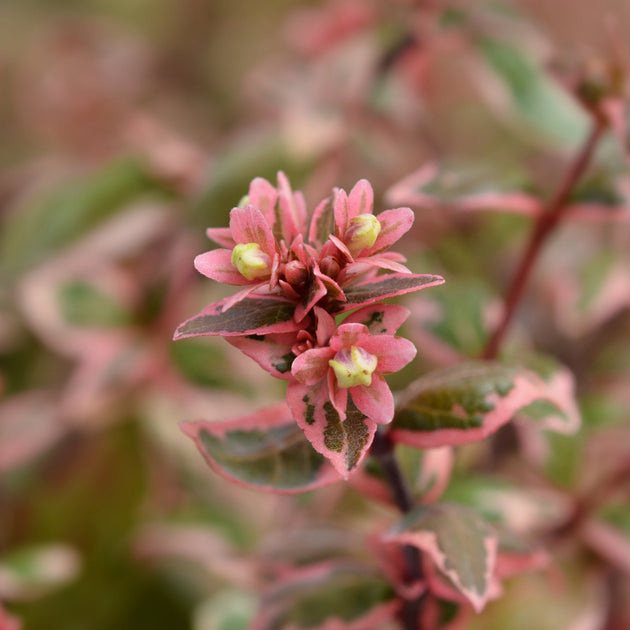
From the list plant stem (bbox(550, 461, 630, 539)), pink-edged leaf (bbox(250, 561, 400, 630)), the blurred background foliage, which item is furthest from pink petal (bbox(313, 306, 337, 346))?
plant stem (bbox(550, 461, 630, 539))

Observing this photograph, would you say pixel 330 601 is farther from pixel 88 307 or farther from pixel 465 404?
pixel 88 307

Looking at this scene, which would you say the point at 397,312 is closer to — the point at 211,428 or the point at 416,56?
the point at 211,428

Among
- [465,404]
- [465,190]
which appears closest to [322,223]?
[465,404]

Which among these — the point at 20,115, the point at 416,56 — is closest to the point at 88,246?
the point at 416,56

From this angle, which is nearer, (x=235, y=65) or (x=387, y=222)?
(x=387, y=222)

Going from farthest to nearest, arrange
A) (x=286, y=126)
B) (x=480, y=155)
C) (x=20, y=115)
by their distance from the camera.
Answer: (x=20, y=115), (x=480, y=155), (x=286, y=126)

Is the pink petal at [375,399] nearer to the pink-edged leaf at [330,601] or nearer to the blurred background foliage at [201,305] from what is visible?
the pink-edged leaf at [330,601]

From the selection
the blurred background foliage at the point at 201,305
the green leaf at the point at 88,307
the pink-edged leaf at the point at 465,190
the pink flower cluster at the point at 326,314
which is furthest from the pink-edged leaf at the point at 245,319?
the green leaf at the point at 88,307
